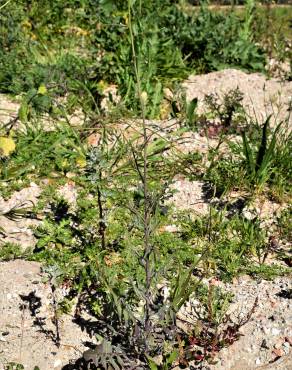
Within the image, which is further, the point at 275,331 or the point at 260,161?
the point at 260,161

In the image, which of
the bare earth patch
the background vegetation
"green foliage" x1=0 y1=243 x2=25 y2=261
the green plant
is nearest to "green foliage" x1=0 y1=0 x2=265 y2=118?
the background vegetation

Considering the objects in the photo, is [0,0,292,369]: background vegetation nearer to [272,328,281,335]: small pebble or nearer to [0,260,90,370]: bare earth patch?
[0,260,90,370]: bare earth patch

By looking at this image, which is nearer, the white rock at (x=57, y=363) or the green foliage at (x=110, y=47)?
the white rock at (x=57, y=363)

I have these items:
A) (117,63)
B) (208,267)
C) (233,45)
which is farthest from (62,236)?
(233,45)

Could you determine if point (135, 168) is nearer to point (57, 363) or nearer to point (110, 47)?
point (57, 363)

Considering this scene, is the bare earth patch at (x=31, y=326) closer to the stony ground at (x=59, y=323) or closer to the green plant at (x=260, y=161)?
the stony ground at (x=59, y=323)

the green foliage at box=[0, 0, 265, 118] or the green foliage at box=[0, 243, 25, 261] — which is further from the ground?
the green foliage at box=[0, 0, 265, 118]

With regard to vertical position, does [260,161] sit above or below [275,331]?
above

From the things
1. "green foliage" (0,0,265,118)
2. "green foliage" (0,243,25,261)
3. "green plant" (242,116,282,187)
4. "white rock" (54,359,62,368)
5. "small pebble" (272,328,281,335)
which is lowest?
"white rock" (54,359,62,368)

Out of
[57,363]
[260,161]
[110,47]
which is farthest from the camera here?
[110,47]

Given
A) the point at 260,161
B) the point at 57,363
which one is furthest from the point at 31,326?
the point at 260,161

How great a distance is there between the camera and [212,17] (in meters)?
6.25

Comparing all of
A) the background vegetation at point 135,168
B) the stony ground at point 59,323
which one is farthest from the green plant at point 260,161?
the stony ground at point 59,323

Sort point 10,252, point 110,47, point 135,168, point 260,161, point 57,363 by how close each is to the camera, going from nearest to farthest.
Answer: point 57,363, point 10,252, point 135,168, point 260,161, point 110,47
